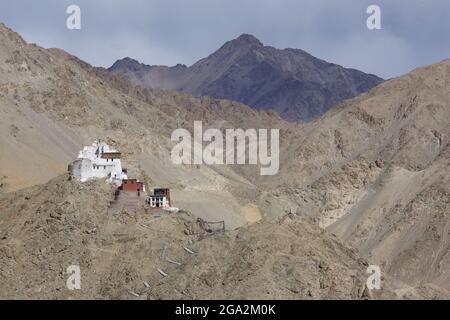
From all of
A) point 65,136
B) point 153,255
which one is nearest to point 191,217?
point 153,255

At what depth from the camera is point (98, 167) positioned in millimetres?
106625

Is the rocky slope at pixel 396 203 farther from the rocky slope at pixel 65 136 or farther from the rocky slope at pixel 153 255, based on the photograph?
the rocky slope at pixel 153 255

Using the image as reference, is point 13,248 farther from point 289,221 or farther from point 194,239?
point 289,221

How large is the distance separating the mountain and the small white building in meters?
2.33

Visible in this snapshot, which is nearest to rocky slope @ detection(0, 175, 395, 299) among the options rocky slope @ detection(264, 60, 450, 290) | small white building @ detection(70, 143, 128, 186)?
small white building @ detection(70, 143, 128, 186)

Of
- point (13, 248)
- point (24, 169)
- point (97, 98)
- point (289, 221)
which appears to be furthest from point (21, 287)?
point (97, 98)

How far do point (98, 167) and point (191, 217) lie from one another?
12.8 m

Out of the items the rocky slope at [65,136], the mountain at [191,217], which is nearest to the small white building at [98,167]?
the mountain at [191,217]

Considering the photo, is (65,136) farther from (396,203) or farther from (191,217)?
(191,217)

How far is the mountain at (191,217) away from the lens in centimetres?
8169

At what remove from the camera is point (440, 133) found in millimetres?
196125

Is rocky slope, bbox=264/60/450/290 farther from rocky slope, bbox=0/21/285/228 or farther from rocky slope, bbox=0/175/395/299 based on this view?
rocky slope, bbox=0/175/395/299
